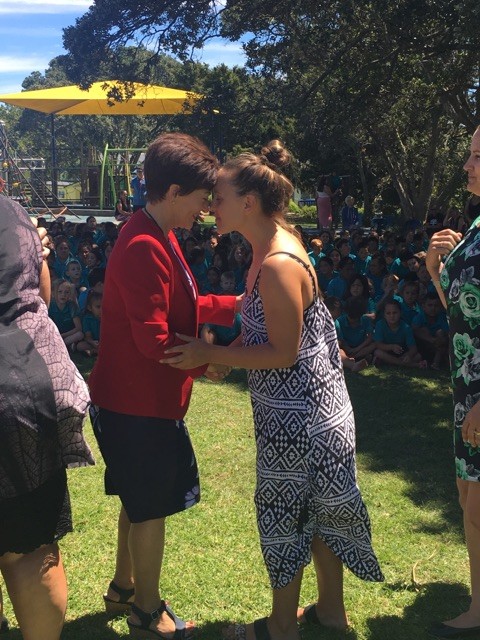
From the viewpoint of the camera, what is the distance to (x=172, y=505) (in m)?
2.86

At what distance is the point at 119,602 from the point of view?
3232 millimetres

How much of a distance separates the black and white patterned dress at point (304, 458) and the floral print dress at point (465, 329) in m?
0.42

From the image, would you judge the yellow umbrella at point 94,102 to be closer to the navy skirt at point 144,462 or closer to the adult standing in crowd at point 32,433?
the navy skirt at point 144,462

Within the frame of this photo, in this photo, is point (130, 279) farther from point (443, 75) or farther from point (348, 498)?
point (443, 75)

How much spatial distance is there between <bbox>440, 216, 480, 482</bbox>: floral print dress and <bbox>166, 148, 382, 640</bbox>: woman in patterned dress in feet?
1.36

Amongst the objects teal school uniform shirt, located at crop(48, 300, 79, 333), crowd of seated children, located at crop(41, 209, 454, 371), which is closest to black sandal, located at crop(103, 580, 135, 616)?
crowd of seated children, located at crop(41, 209, 454, 371)

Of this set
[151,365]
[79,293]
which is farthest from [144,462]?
[79,293]

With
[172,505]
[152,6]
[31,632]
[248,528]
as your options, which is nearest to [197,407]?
[248,528]

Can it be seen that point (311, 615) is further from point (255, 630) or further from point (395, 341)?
point (395, 341)

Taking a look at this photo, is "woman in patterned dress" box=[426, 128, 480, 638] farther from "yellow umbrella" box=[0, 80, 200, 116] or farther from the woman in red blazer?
"yellow umbrella" box=[0, 80, 200, 116]

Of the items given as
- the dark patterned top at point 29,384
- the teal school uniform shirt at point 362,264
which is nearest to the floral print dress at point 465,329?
the dark patterned top at point 29,384

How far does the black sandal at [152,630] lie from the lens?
2965 millimetres

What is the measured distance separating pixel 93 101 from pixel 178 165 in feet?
78.5

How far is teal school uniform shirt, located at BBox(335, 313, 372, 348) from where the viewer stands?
8.70 metres
